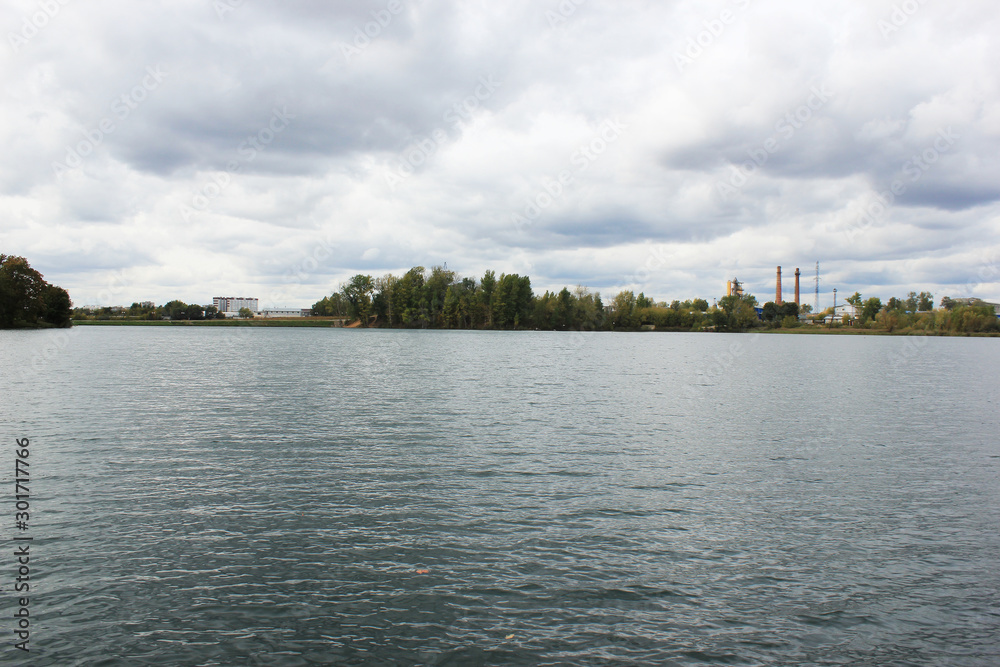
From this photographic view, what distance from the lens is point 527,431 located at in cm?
2783

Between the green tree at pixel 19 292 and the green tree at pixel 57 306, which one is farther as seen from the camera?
the green tree at pixel 57 306

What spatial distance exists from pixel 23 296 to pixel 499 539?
191 m

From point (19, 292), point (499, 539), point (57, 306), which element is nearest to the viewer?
point (499, 539)

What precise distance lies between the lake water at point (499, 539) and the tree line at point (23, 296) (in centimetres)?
15753

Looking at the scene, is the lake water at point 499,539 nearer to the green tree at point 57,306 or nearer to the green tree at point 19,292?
the green tree at point 19,292

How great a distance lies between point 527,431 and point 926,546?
16.3 meters

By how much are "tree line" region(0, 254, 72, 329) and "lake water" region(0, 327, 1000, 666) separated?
157533mm

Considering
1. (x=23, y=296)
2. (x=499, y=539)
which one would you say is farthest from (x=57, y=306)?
(x=499, y=539)

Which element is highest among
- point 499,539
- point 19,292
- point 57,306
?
point 19,292

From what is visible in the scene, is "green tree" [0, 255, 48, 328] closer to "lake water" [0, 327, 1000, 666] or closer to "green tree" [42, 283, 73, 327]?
"green tree" [42, 283, 73, 327]

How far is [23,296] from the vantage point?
6112 inches

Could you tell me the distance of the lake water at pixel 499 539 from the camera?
9938 mm

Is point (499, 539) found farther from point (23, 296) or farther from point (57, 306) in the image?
point (57, 306)

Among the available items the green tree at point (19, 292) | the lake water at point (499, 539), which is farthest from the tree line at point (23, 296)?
the lake water at point (499, 539)
